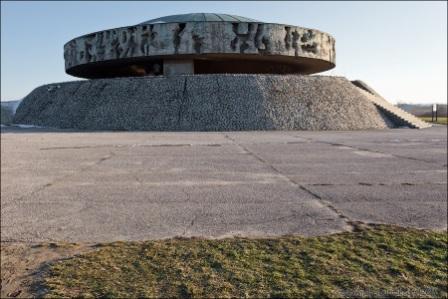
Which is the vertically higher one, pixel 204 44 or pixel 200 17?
pixel 200 17

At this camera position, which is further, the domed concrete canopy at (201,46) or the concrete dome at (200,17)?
the concrete dome at (200,17)

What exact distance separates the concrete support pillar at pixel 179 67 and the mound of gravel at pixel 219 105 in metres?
3.81

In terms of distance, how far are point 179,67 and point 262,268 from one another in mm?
29232

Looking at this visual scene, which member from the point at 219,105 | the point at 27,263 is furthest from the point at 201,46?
the point at 27,263

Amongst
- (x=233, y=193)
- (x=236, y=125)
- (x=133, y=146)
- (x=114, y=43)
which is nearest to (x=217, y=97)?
(x=236, y=125)

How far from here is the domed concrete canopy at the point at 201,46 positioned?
28.8 metres

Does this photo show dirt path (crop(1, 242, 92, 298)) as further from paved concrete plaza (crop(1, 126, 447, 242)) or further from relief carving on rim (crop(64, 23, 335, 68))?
relief carving on rim (crop(64, 23, 335, 68))

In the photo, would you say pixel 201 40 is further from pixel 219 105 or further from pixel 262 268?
pixel 262 268

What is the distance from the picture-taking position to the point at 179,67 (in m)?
31.8

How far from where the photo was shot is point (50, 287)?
10.8ft

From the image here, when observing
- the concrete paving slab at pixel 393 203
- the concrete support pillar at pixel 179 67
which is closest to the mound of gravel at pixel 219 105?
the concrete support pillar at pixel 179 67

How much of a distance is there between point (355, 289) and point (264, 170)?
6.19 m

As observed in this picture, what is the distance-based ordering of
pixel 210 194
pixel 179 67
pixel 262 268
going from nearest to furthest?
pixel 262 268 < pixel 210 194 < pixel 179 67

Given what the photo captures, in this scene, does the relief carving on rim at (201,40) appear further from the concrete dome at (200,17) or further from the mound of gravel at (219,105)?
the concrete dome at (200,17)
